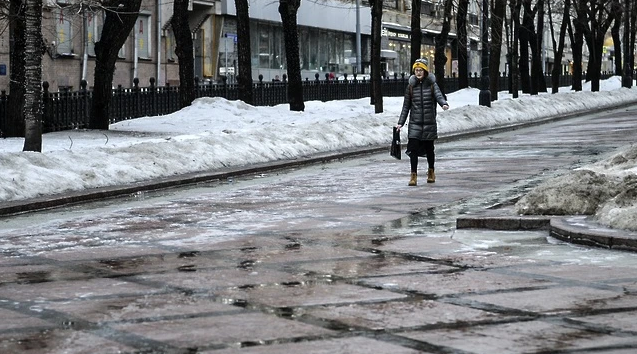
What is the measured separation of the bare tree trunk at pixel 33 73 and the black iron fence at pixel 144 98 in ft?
22.7

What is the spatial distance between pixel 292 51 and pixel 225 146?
40.4 feet

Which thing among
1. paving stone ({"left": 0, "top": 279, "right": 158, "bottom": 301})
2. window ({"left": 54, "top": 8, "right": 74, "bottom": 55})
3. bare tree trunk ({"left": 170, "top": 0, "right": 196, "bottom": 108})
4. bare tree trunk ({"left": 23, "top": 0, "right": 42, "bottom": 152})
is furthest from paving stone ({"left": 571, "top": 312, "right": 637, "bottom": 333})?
window ({"left": 54, "top": 8, "right": 74, "bottom": 55})

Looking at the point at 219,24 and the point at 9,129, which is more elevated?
the point at 219,24

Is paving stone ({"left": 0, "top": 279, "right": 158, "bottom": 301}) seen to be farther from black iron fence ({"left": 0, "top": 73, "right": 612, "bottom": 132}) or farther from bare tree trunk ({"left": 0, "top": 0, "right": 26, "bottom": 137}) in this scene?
black iron fence ({"left": 0, "top": 73, "right": 612, "bottom": 132})

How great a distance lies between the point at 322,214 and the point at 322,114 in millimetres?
20903

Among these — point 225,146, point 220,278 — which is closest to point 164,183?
point 225,146

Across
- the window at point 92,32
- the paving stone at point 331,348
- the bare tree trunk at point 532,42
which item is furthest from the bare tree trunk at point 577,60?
the paving stone at point 331,348

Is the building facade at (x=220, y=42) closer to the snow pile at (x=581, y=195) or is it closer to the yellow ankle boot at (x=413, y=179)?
the yellow ankle boot at (x=413, y=179)

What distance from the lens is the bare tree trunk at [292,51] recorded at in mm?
35156

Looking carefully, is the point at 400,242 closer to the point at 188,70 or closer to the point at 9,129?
the point at 9,129

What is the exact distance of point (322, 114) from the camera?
35500mm

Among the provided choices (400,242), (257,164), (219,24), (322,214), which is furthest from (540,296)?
(219,24)

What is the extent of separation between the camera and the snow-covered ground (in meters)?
13.2

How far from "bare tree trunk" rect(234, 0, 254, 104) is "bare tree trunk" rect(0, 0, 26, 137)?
960cm
